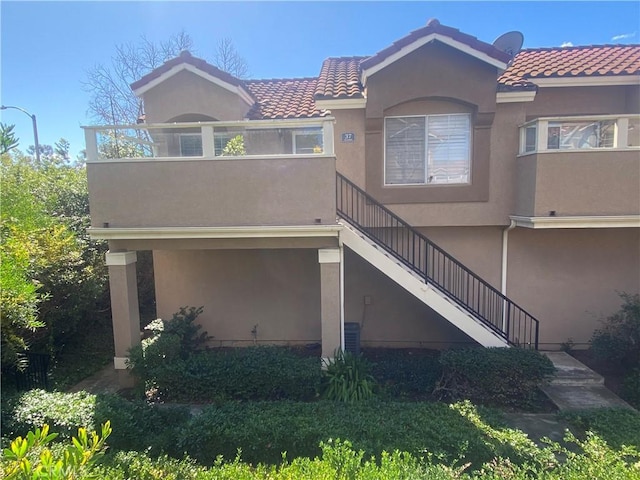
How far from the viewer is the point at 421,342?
29.3 feet

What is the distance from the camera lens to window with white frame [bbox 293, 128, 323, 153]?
6523 millimetres

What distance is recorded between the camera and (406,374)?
7.02 meters

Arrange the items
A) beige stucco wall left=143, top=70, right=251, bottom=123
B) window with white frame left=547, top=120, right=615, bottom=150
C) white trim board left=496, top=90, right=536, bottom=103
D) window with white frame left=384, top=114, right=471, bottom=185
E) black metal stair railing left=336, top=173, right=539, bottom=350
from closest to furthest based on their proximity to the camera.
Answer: window with white frame left=547, top=120, right=615, bottom=150
white trim board left=496, top=90, right=536, bottom=103
window with white frame left=384, top=114, right=471, bottom=185
black metal stair railing left=336, top=173, right=539, bottom=350
beige stucco wall left=143, top=70, right=251, bottom=123

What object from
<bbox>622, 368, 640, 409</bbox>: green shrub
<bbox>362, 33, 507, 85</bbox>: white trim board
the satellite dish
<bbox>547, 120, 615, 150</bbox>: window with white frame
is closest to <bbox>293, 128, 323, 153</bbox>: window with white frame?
<bbox>362, 33, 507, 85</bbox>: white trim board

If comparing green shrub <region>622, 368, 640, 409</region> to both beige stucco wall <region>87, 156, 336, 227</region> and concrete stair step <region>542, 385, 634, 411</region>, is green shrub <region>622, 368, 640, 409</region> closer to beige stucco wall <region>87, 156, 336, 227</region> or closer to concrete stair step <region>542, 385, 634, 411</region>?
concrete stair step <region>542, 385, 634, 411</region>

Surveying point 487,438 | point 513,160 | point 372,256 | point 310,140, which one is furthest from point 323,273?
point 513,160

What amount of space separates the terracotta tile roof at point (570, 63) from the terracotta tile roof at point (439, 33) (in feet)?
2.41

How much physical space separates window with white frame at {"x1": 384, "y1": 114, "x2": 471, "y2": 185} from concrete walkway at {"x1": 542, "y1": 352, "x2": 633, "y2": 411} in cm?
457

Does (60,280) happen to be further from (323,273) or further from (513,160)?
(513,160)

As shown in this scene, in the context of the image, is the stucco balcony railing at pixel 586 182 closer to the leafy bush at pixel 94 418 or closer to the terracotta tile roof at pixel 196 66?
the terracotta tile roof at pixel 196 66

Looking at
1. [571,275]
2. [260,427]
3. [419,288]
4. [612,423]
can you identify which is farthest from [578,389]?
[260,427]

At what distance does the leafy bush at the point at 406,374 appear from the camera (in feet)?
21.5

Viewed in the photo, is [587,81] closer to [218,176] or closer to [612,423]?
[612,423]

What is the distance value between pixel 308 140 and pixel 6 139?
1198 centimetres
